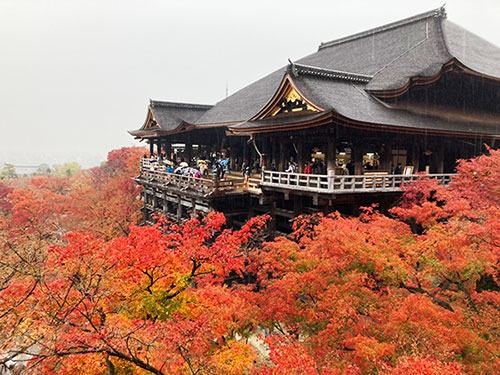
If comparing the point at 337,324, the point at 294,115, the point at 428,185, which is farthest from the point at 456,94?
the point at 337,324

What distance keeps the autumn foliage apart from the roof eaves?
313 inches

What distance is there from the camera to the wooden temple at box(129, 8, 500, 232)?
14820 mm

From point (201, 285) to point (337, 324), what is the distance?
655 cm

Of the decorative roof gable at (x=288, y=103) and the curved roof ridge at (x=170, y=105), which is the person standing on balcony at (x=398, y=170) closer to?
the decorative roof gable at (x=288, y=103)

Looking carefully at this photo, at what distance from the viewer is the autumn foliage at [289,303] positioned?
24.0 ft

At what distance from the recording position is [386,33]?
27.7 meters

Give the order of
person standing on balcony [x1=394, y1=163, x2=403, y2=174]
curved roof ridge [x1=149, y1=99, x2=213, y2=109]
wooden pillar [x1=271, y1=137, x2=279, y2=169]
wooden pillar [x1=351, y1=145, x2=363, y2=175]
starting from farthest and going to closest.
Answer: curved roof ridge [x1=149, y1=99, x2=213, y2=109] → wooden pillar [x1=271, y1=137, x2=279, y2=169] → person standing on balcony [x1=394, y1=163, x2=403, y2=174] → wooden pillar [x1=351, y1=145, x2=363, y2=175]

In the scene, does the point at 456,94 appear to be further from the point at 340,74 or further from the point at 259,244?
the point at 259,244

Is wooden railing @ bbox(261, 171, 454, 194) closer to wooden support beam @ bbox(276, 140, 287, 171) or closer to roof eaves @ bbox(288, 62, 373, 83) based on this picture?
wooden support beam @ bbox(276, 140, 287, 171)

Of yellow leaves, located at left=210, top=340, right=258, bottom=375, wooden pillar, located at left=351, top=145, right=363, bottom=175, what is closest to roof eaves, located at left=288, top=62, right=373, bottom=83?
wooden pillar, located at left=351, top=145, right=363, bottom=175

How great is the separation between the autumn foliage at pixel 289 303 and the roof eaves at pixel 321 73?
7947 millimetres

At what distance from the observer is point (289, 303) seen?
407 inches

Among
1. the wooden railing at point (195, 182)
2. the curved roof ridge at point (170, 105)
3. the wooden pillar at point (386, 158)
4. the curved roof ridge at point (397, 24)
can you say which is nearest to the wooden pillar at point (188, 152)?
the curved roof ridge at point (170, 105)

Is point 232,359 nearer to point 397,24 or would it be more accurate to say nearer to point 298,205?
point 298,205
